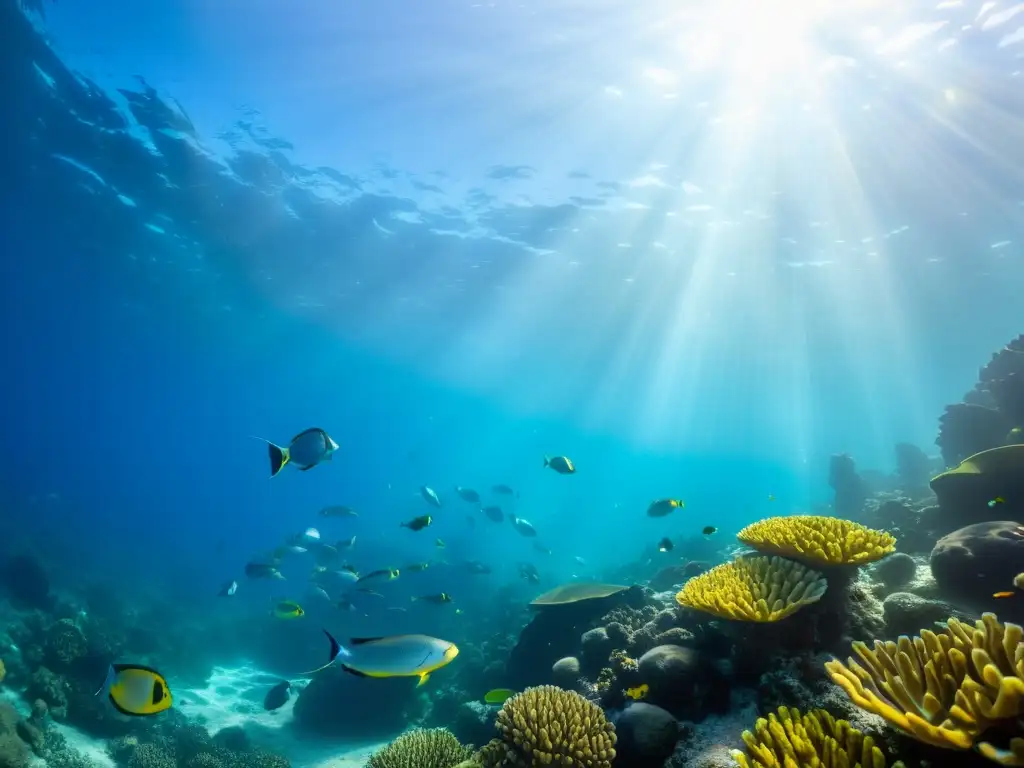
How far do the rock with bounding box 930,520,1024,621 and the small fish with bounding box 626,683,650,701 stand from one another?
358cm

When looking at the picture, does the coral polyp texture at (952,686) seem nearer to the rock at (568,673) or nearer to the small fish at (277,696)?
the rock at (568,673)

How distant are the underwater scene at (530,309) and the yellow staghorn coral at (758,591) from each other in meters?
0.05

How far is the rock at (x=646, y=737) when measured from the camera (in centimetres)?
409

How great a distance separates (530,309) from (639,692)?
32041 mm

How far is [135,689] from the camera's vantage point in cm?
323

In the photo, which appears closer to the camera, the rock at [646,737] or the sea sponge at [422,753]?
the rock at [646,737]

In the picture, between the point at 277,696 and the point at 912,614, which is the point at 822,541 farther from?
the point at 277,696

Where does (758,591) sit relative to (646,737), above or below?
above

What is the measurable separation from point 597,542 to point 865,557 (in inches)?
2462

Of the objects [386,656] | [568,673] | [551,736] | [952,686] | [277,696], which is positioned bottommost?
[952,686]

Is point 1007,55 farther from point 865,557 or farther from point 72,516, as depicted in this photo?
point 72,516

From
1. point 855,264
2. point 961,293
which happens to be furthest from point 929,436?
point 855,264

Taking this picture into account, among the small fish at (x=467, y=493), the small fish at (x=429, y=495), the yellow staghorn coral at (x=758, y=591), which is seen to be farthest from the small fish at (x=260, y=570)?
the yellow staghorn coral at (x=758, y=591)

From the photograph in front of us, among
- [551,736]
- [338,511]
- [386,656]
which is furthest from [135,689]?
[338,511]
